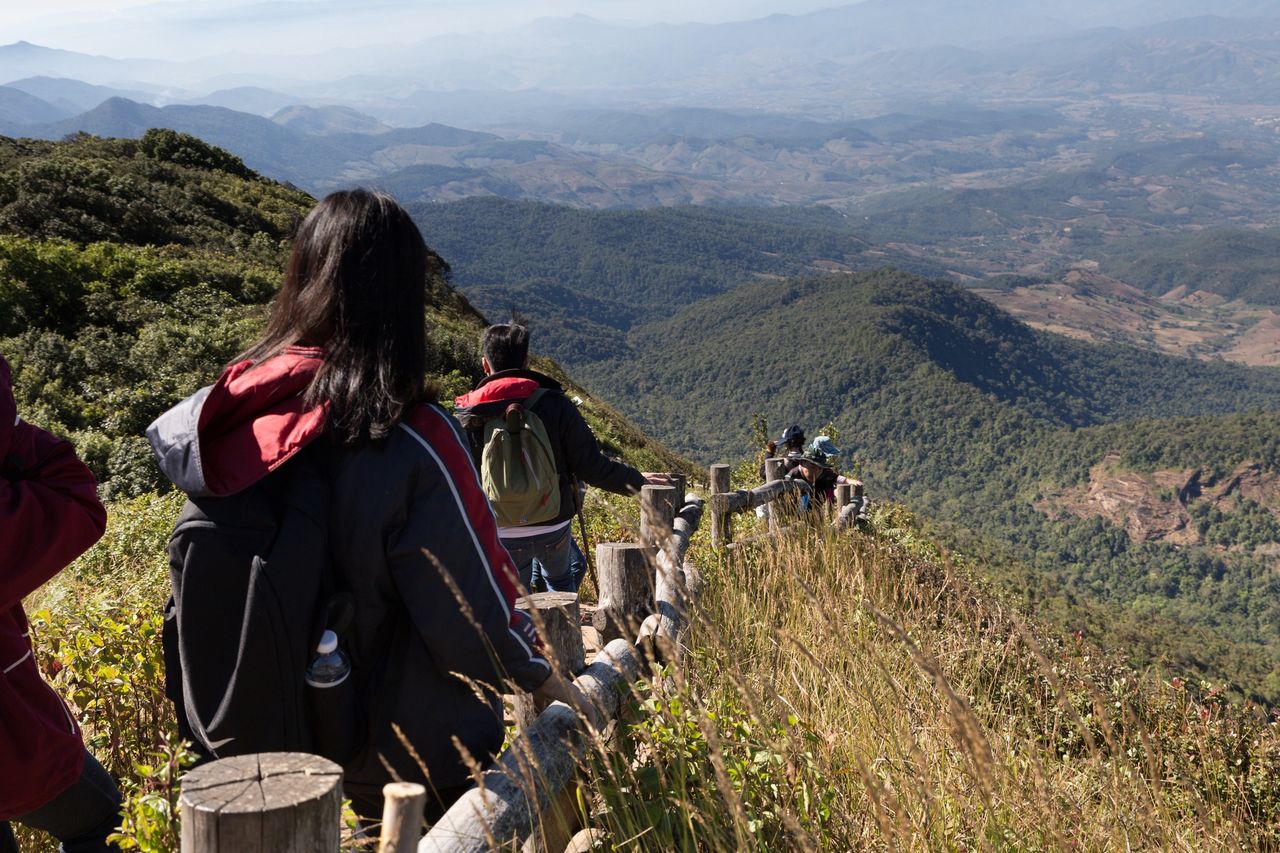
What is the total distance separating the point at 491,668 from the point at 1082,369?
163m

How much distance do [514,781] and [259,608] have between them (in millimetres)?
499

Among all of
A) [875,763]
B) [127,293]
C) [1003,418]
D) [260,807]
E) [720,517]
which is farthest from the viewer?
[1003,418]

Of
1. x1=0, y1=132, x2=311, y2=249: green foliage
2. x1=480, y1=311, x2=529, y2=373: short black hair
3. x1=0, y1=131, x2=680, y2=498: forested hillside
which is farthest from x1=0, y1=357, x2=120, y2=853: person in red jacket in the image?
x1=0, y1=132, x2=311, y2=249: green foliage

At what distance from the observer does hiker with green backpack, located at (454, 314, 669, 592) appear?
3.10m

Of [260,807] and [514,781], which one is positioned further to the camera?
[514,781]

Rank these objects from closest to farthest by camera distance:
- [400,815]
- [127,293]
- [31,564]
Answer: [400,815] → [31,564] → [127,293]

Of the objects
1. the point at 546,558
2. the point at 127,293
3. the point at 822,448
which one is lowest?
the point at 822,448

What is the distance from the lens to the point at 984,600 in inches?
177

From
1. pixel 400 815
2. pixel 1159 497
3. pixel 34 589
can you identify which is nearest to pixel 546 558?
pixel 34 589

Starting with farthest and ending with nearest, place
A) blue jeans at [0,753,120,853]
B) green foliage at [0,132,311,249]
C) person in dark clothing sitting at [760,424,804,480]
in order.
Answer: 1. green foliage at [0,132,311,249]
2. person in dark clothing sitting at [760,424,804,480]
3. blue jeans at [0,753,120,853]

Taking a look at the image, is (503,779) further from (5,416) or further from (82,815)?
(5,416)

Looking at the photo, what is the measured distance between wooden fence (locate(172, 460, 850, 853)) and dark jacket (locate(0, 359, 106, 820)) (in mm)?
587

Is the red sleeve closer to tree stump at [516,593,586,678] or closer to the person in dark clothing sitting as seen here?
tree stump at [516,593,586,678]

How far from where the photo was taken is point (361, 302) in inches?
66.0
